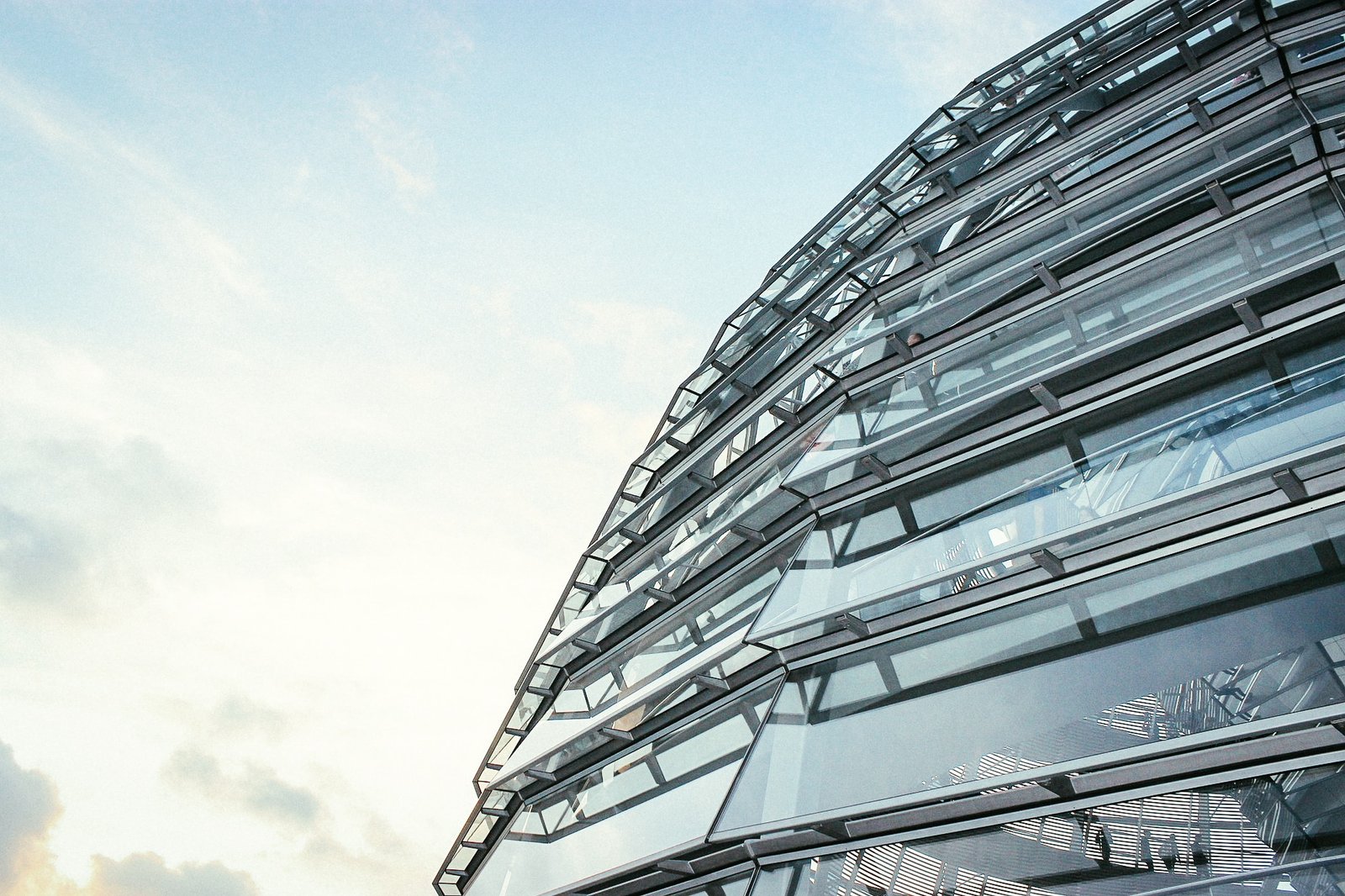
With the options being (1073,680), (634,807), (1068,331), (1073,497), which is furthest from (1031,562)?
(634,807)

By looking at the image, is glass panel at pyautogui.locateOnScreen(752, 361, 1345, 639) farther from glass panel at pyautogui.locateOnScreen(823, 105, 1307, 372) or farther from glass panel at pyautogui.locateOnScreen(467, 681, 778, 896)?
glass panel at pyautogui.locateOnScreen(823, 105, 1307, 372)

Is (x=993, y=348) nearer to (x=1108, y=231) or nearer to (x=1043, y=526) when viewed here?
(x=1108, y=231)

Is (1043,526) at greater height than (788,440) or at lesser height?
lesser

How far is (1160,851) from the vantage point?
17.8 ft

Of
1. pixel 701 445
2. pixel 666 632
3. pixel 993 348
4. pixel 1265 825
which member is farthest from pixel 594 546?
pixel 1265 825

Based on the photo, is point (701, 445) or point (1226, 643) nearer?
point (1226, 643)

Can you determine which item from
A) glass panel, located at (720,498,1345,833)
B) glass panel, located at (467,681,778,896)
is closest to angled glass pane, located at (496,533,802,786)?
glass panel, located at (467,681,778,896)

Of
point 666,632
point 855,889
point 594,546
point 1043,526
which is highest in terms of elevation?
point 594,546

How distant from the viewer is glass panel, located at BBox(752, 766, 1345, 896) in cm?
490

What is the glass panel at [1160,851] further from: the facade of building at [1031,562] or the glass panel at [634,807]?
the glass panel at [634,807]

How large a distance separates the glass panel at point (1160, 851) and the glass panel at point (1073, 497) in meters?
2.02

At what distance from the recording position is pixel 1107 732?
237 inches

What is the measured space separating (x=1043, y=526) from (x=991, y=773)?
2.03 meters

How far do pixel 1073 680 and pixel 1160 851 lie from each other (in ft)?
4.49
